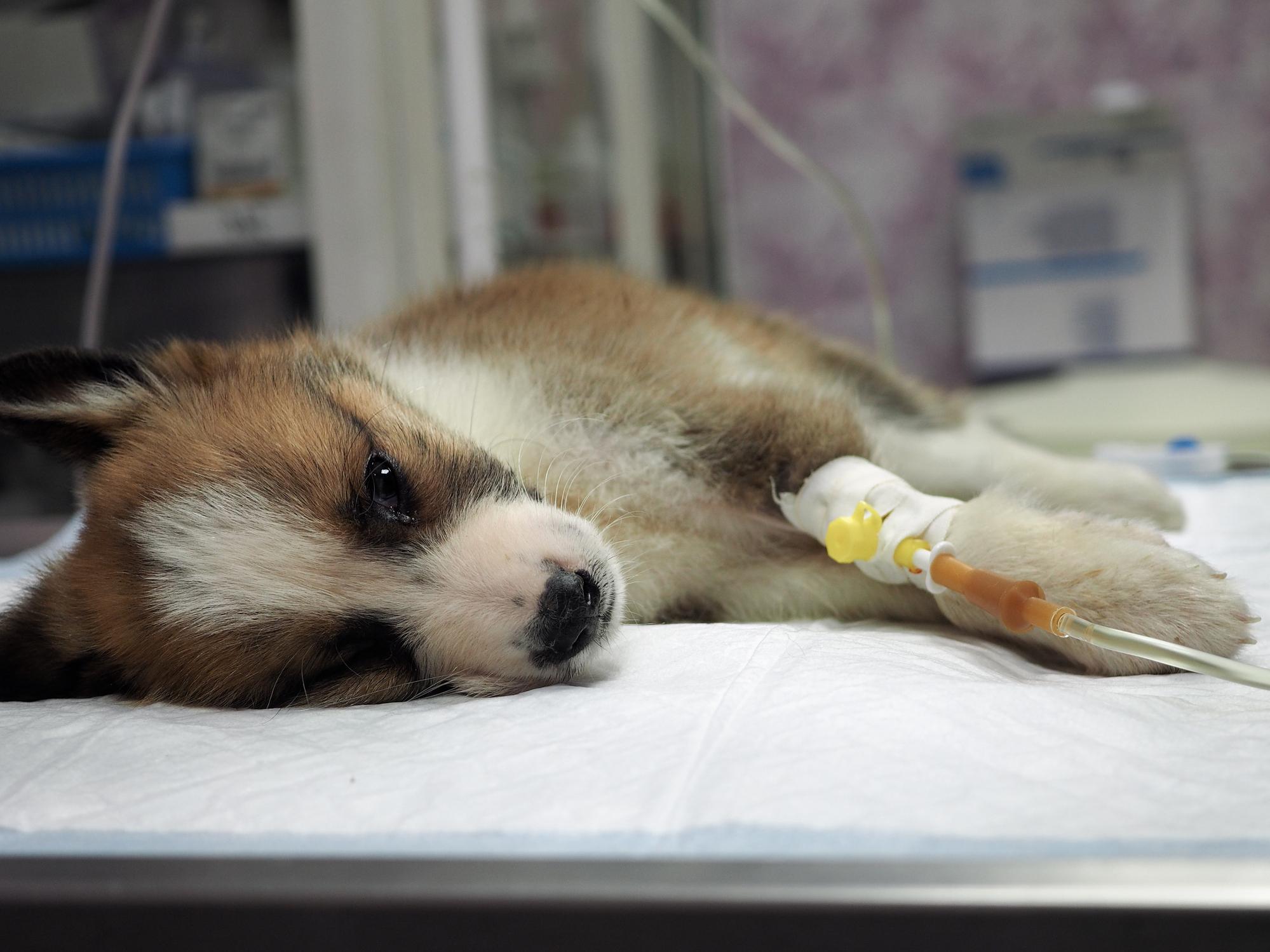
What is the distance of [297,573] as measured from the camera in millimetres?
880

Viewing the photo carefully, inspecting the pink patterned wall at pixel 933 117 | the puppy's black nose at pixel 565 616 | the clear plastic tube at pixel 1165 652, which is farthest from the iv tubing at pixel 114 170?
the pink patterned wall at pixel 933 117

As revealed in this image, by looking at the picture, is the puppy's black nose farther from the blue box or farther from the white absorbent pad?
the blue box

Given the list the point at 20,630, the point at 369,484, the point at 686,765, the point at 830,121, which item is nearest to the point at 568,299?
the point at 369,484

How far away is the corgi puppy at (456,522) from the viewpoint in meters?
0.88

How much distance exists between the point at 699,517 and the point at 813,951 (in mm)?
722

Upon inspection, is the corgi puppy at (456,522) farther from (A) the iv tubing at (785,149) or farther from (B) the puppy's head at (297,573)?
(A) the iv tubing at (785,149)

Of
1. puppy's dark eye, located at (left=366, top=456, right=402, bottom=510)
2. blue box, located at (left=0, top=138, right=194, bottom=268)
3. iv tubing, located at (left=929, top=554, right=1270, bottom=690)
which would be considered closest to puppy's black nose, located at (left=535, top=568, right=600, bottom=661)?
puppy's dark eye, located at (left=366, top=456, right=402, bottom=510)

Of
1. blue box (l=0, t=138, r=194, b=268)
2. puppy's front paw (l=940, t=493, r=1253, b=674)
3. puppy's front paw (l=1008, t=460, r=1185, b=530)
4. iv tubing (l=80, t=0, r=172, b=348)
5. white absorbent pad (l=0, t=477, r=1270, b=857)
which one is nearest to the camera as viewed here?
white absorbent pad (l=0, t=477, r=1270, b=857)

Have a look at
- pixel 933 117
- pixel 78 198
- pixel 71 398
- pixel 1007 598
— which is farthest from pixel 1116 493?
pixel 933 117

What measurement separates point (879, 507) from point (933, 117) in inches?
135

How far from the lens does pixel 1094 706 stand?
0.69 meters

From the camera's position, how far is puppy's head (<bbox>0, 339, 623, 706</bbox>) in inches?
34.8

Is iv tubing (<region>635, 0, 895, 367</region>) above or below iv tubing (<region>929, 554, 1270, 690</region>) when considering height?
above

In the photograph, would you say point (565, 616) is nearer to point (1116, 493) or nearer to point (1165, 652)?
point (1165, 652)
